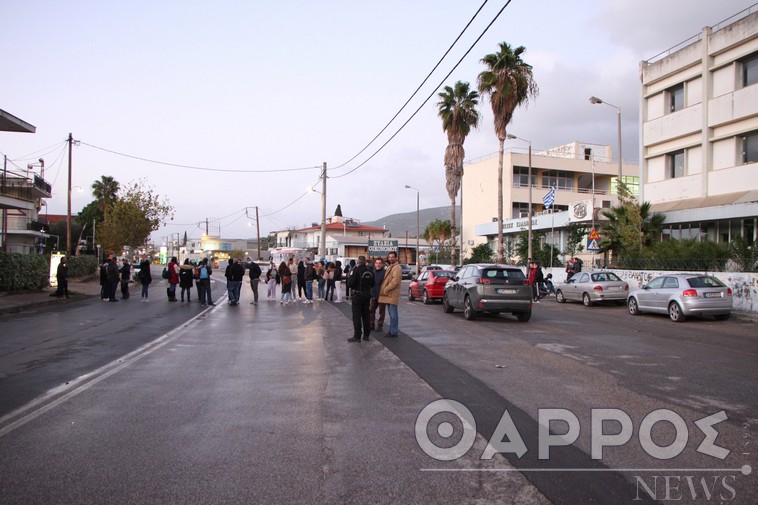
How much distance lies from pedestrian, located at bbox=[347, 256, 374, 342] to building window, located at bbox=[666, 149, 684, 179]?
24200 mm

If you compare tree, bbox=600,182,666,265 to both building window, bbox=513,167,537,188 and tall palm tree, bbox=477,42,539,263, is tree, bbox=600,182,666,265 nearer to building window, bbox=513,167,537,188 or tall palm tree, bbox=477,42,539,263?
tall palm tree, bbox=477,42,539,263

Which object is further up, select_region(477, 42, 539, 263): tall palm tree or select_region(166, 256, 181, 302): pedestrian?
select_region(477, 42, 539, 263): tall palm tree

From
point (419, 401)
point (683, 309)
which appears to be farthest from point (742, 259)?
point (419, 401)

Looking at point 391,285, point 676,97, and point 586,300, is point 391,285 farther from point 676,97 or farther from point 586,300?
point 676,97

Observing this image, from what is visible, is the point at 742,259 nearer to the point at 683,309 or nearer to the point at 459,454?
the point at 683,309

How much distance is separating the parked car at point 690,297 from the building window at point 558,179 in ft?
131

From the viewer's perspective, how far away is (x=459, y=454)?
4953 mm

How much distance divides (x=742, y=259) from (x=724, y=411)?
1684 cm

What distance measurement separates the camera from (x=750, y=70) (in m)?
25.9

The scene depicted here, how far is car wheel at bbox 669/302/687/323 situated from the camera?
17.4 m

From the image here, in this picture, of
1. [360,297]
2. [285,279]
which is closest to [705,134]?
[285,279]

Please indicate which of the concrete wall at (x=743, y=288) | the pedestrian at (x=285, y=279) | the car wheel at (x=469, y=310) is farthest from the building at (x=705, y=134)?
the pedestrian at (x=285, y=279)

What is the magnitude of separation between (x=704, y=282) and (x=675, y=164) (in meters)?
15.4

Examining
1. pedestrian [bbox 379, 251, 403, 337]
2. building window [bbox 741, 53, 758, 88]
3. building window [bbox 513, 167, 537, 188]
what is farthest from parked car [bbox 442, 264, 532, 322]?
building window [bbox 513, 167, 537, 188]
